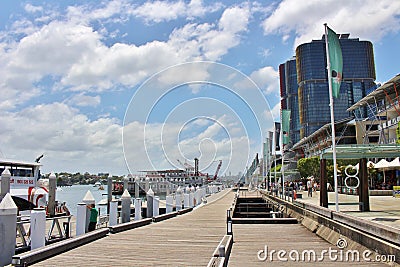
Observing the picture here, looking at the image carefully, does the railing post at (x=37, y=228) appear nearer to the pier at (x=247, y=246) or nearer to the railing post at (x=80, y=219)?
the pier at (x=247, y=246)

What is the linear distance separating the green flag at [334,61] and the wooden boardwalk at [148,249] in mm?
8577

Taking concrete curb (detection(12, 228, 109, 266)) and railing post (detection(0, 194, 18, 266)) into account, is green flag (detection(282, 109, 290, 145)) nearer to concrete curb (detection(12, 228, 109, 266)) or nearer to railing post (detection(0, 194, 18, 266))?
concrete curb (detection(12, 228, 109, 266))

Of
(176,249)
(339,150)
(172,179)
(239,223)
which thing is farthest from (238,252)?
(172,179)

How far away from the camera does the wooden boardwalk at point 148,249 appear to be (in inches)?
351

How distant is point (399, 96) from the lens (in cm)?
5872

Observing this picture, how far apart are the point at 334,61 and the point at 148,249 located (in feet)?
40.9

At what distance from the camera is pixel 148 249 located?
10656 millimetres

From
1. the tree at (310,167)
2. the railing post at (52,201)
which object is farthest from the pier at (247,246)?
the tree at (310,167)

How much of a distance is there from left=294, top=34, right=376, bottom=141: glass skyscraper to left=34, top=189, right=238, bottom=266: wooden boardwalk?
538 feet

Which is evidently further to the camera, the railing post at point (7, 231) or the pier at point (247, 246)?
the railing post at point (7, 231)

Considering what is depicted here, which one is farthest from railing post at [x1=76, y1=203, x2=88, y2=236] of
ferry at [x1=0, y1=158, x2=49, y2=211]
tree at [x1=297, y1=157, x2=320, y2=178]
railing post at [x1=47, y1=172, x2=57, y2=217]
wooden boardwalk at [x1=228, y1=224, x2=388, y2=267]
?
tree at [x1=297, y1=157, x2=320, y2=178]

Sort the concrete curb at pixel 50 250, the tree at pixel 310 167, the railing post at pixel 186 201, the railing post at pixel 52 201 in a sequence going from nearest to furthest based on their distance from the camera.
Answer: the concrete curb at pixel 50 250
the railing post at pixel 52 201
the railing post at pixel 186 201
the tree at pixel 310 167

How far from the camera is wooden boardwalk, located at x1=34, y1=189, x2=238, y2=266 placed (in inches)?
351

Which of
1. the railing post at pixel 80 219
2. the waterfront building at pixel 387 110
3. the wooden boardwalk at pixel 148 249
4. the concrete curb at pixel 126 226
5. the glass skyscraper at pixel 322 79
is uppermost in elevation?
the glass skyscraper at pixel 322 79
